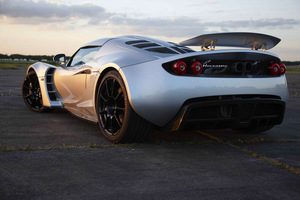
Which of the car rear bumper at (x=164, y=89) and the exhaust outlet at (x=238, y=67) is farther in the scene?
the exhaust outlet at (x=238, y=67)

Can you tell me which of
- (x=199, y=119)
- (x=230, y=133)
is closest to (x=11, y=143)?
(x=199, y=119)

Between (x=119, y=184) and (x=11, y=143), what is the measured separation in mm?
1769

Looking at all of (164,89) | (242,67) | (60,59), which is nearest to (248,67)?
(242,67)

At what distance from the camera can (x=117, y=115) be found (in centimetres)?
396

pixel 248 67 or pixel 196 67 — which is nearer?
pixel 196 67

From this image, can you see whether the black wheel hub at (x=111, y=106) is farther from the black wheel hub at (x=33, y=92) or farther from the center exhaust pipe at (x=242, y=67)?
the black wheel hub at (x=33, y=92)

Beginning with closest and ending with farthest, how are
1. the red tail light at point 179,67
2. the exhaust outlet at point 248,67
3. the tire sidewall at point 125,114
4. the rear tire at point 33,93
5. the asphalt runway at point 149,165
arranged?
the asphalt runway at point 149,165, the red tail light at point 179,67, the tire sidewall at point 125,114, the exhaust outlet at point 248,67, the rear tire at point 33,93

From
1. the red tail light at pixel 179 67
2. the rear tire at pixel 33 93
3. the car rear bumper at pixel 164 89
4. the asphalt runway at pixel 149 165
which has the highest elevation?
the red tail light at pixel 179 67

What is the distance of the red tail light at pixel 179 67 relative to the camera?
344 cm

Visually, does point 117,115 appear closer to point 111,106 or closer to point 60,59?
point 111,106

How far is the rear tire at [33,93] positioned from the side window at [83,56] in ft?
3.38

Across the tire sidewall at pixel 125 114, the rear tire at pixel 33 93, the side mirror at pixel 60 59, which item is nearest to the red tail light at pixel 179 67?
the tire sidewall at pixel 125 114

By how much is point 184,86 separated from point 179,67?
19cm

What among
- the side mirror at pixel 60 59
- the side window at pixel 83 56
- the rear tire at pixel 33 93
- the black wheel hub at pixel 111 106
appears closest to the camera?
the black wheel hub at pixel 111 106
